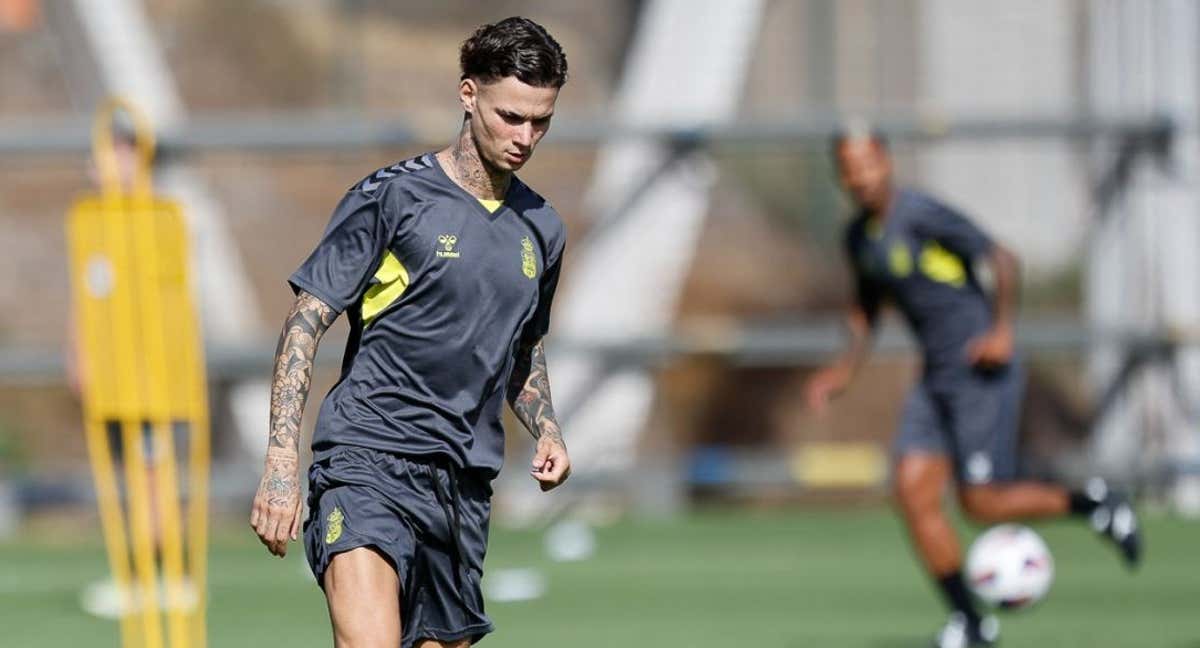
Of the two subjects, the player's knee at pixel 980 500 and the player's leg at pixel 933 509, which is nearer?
the player's leg at pixel 933 509

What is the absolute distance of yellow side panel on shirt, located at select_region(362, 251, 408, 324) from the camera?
4.91 meters

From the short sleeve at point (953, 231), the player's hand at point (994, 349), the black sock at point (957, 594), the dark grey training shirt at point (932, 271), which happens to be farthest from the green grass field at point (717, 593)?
the short sleeve at point (953, 231)

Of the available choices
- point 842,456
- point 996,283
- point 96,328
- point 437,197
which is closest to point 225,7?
point 842,456

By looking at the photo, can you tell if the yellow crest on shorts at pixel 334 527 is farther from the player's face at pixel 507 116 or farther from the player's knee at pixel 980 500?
the player's knee at pixel 980 500

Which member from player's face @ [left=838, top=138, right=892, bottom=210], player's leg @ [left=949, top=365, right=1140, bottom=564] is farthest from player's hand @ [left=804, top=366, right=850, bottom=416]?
player's face @ [left=838, top=138, right=892, bottom=210]

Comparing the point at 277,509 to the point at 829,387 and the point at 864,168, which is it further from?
the point at 829,387

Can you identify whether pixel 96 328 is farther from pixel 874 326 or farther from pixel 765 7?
pixel 765 7

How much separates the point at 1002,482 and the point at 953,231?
43.3 inches

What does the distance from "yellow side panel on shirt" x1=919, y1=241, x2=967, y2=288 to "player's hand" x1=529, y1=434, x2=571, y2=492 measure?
4038mm

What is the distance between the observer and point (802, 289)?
1609 centimetres

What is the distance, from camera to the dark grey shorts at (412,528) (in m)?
4.79

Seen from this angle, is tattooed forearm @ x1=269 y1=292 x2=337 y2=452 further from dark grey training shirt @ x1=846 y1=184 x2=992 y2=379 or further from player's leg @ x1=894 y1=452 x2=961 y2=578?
dark grey training shirt @ x1=846 y1=184 x2=992 y2=379

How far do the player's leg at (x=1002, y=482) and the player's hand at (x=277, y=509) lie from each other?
4.67 meters

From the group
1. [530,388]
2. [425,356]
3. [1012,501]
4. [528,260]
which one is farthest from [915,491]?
[425,356]
